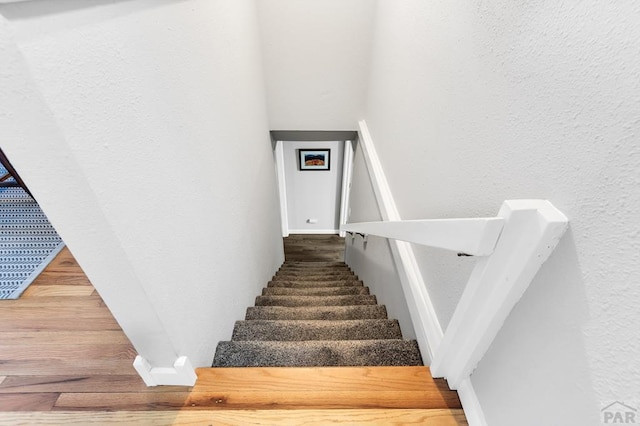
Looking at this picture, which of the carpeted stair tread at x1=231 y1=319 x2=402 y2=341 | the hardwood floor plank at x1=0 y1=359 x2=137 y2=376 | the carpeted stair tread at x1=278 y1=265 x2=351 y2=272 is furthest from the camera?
the carpeted stair tread at x1=278 y1=265 x2=351 y2=272

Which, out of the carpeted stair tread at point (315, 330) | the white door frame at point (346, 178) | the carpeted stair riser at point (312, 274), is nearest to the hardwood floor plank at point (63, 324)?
the carpeted stair tread at point (315, 330)

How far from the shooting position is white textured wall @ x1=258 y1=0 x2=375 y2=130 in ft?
6.97

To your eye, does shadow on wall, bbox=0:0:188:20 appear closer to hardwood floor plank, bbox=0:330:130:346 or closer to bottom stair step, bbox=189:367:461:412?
bottom stair step, bbox=189:367:461:412

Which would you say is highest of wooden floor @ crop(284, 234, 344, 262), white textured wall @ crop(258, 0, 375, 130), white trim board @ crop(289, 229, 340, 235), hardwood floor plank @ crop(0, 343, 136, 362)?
white trim board @ crop(289, 229, 340, 235)

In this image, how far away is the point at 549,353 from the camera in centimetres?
51

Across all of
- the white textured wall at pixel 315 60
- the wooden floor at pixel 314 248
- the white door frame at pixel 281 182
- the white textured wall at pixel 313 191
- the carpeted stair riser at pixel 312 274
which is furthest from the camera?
the wooden floor at pixel 314 248

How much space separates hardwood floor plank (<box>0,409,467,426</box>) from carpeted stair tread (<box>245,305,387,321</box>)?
76 cm

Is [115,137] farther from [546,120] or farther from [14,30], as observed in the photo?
[546,120]

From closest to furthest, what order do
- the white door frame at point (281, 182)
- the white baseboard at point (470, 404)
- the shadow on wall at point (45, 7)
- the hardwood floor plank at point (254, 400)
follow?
the shadow on wall at point (45, 7)
the white baseboard at point (470, 404)
the hardwood floor plank at point (254, 400)
the white door frame at point (281, 182)

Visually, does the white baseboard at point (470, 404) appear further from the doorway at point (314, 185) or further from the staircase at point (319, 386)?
the doorway at point (314, 185)

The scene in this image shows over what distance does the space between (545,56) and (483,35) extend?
25cm

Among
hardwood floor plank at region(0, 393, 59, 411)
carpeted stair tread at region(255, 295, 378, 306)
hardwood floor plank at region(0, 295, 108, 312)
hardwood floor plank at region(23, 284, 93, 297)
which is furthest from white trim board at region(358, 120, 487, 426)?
hardwood floor plank at region(23, 284, 93, 297)

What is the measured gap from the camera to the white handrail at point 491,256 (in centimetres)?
47

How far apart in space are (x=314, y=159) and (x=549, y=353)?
396 centimetres
